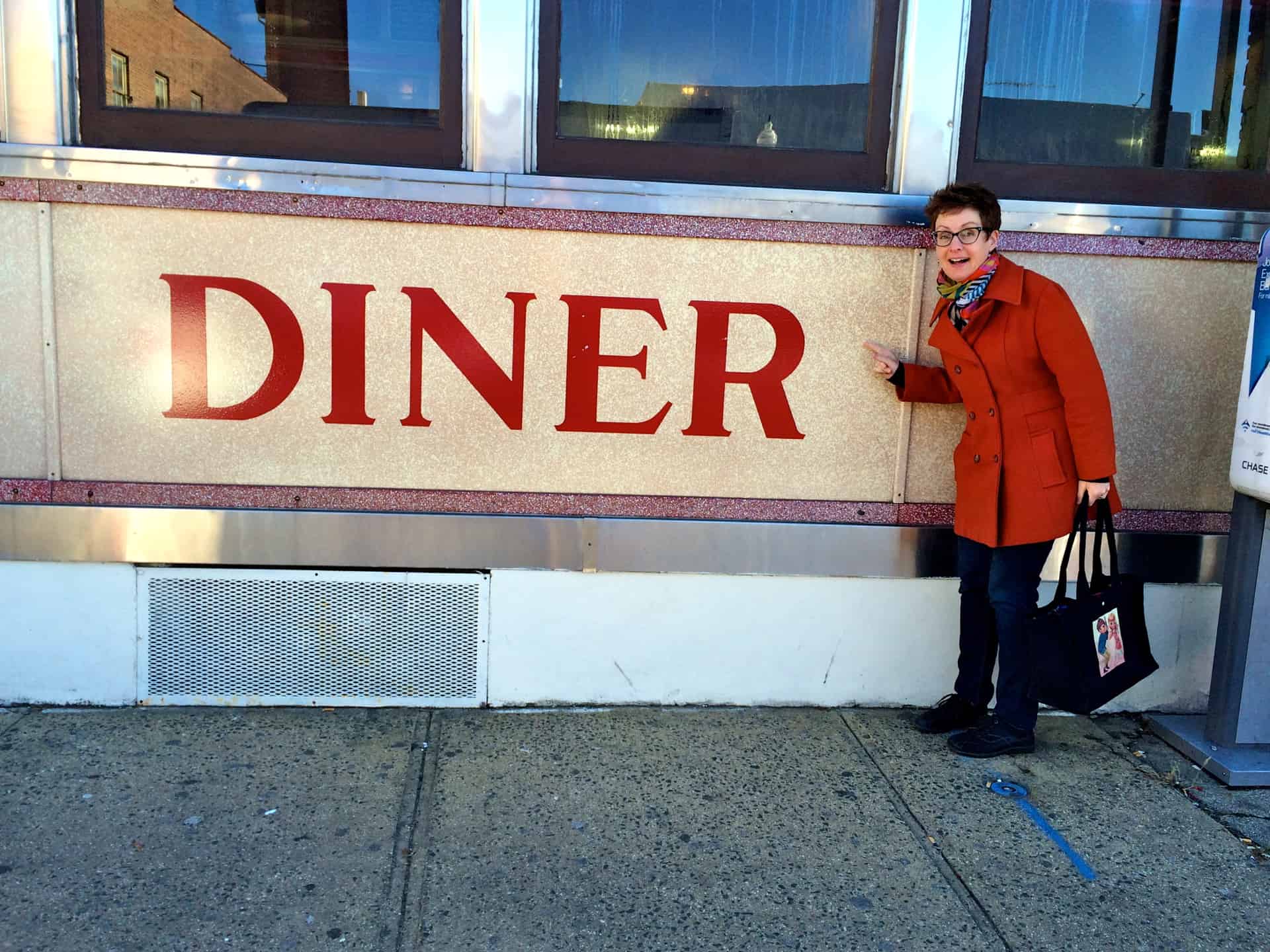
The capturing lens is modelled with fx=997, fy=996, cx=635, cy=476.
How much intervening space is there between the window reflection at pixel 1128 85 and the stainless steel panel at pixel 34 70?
310cm

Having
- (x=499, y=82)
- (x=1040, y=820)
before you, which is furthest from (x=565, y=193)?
(x=1040, y=820)

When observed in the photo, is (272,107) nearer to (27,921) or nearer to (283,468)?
(283,468)

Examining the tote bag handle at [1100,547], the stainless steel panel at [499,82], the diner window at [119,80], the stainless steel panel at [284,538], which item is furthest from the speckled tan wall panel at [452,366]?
the tote bag handle at [1100,547]

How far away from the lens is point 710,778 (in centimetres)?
310

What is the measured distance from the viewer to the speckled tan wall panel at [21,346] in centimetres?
323

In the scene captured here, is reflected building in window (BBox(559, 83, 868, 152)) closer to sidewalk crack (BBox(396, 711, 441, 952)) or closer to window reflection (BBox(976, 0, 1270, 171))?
window reflection (BBox(976, 0, 1270, 171))

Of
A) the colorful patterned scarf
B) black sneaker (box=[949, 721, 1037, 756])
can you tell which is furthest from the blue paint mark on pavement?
the colorful patterned scarf

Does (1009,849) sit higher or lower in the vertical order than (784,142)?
lower

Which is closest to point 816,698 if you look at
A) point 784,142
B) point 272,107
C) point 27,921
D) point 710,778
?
point 710,778

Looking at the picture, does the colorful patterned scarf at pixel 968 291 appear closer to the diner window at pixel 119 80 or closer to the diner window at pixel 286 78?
the diner window at pixel 286 78

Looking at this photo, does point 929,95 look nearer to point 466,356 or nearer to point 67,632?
point 466,356

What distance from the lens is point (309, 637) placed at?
3.45 meters

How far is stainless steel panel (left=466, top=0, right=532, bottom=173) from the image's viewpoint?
10.7ft

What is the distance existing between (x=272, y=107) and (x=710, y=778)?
104 inches
